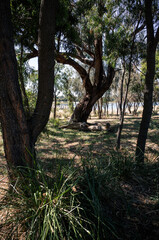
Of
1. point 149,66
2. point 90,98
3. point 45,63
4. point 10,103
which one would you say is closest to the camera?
point 10,103

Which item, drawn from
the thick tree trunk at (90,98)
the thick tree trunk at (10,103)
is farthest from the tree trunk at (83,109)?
the thick tree trunk at (10,103)

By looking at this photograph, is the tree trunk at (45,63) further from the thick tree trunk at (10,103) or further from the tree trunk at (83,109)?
the tree trunk at (83,109)

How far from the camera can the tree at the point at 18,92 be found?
6.49 ft

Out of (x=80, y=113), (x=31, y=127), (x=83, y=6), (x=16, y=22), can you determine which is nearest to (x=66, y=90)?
(x=80, y=113)

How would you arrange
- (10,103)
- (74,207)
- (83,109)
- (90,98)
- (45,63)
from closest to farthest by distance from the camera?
(74,207) < (10,103) < (45,63) < (90,98) < (83,109)

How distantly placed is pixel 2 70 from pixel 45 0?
4.49 feet

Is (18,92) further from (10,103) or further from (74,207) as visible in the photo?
(74,207)

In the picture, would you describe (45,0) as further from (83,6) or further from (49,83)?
(83,6)

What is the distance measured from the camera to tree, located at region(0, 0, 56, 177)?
6.49 ft

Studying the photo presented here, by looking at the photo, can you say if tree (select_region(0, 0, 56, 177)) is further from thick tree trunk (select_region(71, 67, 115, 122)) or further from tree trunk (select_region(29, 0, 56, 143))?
thick tree trunk (select_region(71, 67, 115, 122))

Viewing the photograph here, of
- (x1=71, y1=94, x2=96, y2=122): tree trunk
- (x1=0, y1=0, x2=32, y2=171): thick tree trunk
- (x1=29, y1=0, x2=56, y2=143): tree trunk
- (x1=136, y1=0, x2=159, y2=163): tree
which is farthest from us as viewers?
(x1=71, y1=94, x2=96, y2=122): tree trunk

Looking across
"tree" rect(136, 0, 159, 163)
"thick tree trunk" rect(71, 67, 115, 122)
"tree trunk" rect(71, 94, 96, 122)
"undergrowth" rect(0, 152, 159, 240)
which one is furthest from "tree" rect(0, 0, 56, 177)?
"tree trunk" rect(71, 94, 96, 122)

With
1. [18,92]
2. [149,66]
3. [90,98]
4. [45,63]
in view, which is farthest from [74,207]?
[90,98]

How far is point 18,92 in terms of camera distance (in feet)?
6.98
